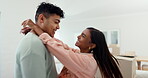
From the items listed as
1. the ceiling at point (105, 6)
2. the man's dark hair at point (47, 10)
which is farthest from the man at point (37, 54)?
the ceiling at point (105, 6)

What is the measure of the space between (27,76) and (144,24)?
607 cm

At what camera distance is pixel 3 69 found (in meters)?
2.66

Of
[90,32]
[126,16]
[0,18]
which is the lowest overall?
[90,32]

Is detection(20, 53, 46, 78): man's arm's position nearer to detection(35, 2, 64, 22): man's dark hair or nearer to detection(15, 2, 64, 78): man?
detection(15, 2, 64, 78): man

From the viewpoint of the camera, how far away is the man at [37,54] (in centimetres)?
85

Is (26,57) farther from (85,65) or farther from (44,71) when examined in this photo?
(85,65)

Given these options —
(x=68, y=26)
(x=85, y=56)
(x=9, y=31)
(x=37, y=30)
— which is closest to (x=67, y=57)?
(x=85, y=56)

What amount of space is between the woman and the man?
0.06 metres

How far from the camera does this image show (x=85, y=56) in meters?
1.10

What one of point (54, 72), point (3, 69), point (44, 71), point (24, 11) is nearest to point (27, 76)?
point (44, 71)

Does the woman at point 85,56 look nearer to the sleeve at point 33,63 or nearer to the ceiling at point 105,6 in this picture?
the sleeve at point 33,63

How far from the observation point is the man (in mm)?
849

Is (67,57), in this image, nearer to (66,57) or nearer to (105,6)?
(66,57)

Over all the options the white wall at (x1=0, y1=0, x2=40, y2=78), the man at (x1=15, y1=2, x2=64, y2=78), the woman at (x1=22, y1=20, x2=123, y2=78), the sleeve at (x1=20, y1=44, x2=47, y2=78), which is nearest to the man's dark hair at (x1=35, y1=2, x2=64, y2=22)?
the man at (x1=15, y1=2, x2=64, y2=78)
